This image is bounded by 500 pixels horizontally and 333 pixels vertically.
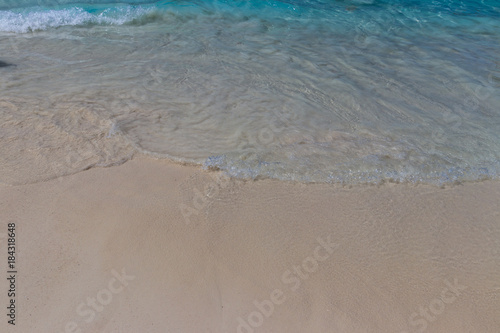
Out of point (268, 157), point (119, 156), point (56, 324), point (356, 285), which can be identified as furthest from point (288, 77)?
point (56, 324)

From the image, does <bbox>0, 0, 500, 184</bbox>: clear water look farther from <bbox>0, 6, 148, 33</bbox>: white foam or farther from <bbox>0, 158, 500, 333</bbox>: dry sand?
<bbox>0, 158, 500, 333</bbox>: dry sand

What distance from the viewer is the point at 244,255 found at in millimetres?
3141

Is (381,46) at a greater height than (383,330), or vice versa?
(381,46)

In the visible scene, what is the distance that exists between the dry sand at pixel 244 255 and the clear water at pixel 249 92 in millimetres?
327

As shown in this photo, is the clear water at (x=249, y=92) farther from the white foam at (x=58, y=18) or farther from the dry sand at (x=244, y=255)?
the dry sand at (x=244, y=255)

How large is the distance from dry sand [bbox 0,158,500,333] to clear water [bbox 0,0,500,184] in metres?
0.33

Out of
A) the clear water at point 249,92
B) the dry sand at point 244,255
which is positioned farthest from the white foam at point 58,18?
the dry sand at point 244,255

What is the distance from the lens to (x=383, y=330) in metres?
2.69

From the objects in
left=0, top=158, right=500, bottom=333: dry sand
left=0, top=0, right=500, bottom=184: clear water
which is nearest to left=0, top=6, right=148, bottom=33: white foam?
left=0, top=0, right=500, bottom=184: clear water

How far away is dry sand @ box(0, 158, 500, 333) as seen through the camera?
273cm

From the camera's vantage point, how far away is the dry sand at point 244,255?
273 cm

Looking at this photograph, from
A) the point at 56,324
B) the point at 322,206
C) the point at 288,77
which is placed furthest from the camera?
the point at 288,77

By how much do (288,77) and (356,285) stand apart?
3.88 m

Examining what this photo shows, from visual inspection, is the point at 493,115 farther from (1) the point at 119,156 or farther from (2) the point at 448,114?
(1) the point at 119,156
